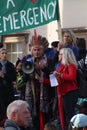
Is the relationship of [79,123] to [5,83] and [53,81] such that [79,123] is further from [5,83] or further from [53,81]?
[5,83]

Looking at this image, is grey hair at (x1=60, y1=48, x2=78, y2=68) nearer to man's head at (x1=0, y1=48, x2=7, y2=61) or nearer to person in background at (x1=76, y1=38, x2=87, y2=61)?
person in background at (x1=76, y1=38, x2=87, y2=61)

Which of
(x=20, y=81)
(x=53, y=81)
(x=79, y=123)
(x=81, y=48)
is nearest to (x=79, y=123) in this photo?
(x=79, y=123)

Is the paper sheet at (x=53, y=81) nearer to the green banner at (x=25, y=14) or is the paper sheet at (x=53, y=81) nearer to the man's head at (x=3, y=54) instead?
the man's head at (x=3, y=54)

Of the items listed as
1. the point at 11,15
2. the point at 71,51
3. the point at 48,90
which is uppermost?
the point at 11,15

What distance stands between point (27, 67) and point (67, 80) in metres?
0.69

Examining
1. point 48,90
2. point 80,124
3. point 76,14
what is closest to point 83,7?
point 76,14

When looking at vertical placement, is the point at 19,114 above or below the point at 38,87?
above

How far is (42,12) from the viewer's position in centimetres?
931

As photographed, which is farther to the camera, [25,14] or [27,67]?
[25,14]

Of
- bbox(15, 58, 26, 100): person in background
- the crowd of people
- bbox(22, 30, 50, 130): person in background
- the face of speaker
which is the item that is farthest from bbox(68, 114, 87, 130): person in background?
bbox(15, 58, 26, 100): person in background

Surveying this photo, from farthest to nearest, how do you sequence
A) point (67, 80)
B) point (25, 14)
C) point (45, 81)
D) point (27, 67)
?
point (25, 14) → point (45, 81) → point (67, 80) → point (27, 67)

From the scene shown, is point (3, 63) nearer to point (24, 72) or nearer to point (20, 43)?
point (24, 72)

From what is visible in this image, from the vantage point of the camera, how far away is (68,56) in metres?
8.25

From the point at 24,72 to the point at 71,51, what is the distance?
82 centimetres
